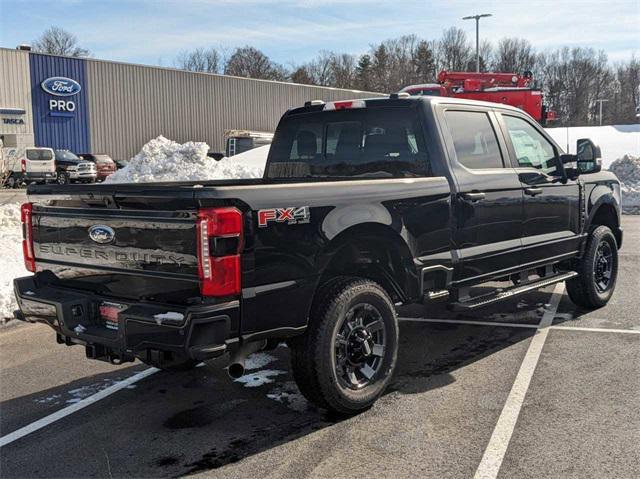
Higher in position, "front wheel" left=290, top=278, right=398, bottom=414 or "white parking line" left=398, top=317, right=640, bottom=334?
"front wheel" left=290, top=278, right=398, bottom=414

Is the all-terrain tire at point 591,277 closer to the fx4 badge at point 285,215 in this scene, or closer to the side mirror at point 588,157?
the side mirror at point 588,157

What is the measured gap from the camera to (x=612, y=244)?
6.99 m

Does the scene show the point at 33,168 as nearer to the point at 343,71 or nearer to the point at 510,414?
the point at 510,414

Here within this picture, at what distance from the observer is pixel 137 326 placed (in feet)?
11.3

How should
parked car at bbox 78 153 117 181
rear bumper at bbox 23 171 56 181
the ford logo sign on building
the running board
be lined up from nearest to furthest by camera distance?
the running board
rear bumper at bbox 23 171 56 181
parked car at bbox 78 153 117 181
the ford logo sign on building

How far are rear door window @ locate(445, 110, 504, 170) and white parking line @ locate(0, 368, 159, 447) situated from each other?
3055mm

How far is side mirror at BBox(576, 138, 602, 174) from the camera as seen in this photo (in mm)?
6109

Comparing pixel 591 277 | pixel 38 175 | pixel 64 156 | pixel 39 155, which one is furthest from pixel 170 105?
pixel 591 277

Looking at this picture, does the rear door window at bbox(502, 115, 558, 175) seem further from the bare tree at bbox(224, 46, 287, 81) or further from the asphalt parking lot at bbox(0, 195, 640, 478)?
the bare tree at bbox(224, 46, 287, 81)

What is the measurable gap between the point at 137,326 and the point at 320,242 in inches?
45.8

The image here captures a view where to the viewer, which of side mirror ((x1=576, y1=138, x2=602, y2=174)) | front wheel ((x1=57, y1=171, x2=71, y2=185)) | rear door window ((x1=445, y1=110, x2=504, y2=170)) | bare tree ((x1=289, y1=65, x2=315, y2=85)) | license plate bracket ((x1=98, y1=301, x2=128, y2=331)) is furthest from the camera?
bare tree ((x1=289, y1=65, x2=315, y2=85))

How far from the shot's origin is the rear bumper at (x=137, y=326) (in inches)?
129

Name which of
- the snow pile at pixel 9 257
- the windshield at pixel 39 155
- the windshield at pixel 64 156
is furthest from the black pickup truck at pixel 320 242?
the windshield at pixel 64 156

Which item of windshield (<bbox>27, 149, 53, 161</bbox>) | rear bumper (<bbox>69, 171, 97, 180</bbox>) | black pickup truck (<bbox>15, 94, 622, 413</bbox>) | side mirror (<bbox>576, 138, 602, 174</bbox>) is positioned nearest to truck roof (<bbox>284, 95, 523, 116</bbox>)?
black pickup truck (<bbox>15, 94, 622, 413</bbox>)
